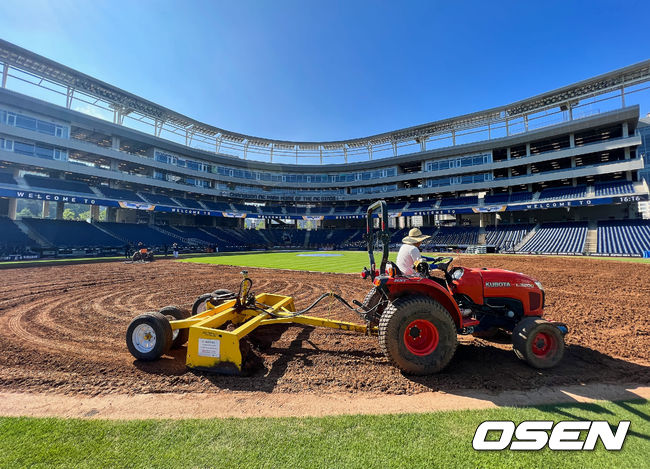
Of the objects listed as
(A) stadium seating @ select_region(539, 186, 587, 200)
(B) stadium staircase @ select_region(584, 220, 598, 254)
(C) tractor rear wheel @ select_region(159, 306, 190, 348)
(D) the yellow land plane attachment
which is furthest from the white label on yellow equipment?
(A) stadium seating @ select_region(539, 186, 587, 200)

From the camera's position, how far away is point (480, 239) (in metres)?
33.2

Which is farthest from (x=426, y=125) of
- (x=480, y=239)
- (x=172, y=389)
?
(x=172, y=389)

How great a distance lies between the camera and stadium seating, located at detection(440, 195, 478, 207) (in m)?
38.3

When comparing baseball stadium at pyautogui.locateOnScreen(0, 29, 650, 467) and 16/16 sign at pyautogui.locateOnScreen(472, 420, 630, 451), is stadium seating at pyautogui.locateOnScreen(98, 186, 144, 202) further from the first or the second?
16/16 sign at pyautogui.locateOnScreen(472, 420, 630, 451)

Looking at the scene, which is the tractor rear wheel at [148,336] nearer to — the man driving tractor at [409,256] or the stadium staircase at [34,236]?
the man driving tractor at [409,256]

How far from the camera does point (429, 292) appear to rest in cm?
364

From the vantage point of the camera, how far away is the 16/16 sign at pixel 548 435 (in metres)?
2.13

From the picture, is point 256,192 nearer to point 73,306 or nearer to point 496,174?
point 496,174

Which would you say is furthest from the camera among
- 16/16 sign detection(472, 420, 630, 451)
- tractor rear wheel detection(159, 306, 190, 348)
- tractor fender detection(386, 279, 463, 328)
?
tractor rear wheel detection(159, 306, 190, 348)

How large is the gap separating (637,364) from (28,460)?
6899 mm

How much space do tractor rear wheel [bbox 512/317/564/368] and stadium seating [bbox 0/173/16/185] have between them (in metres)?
39.5

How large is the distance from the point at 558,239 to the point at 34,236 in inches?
2033

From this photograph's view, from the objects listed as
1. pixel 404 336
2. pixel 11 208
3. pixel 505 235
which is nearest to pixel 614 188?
pixel 505 235

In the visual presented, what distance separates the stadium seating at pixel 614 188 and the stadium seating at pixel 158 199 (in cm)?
5343
